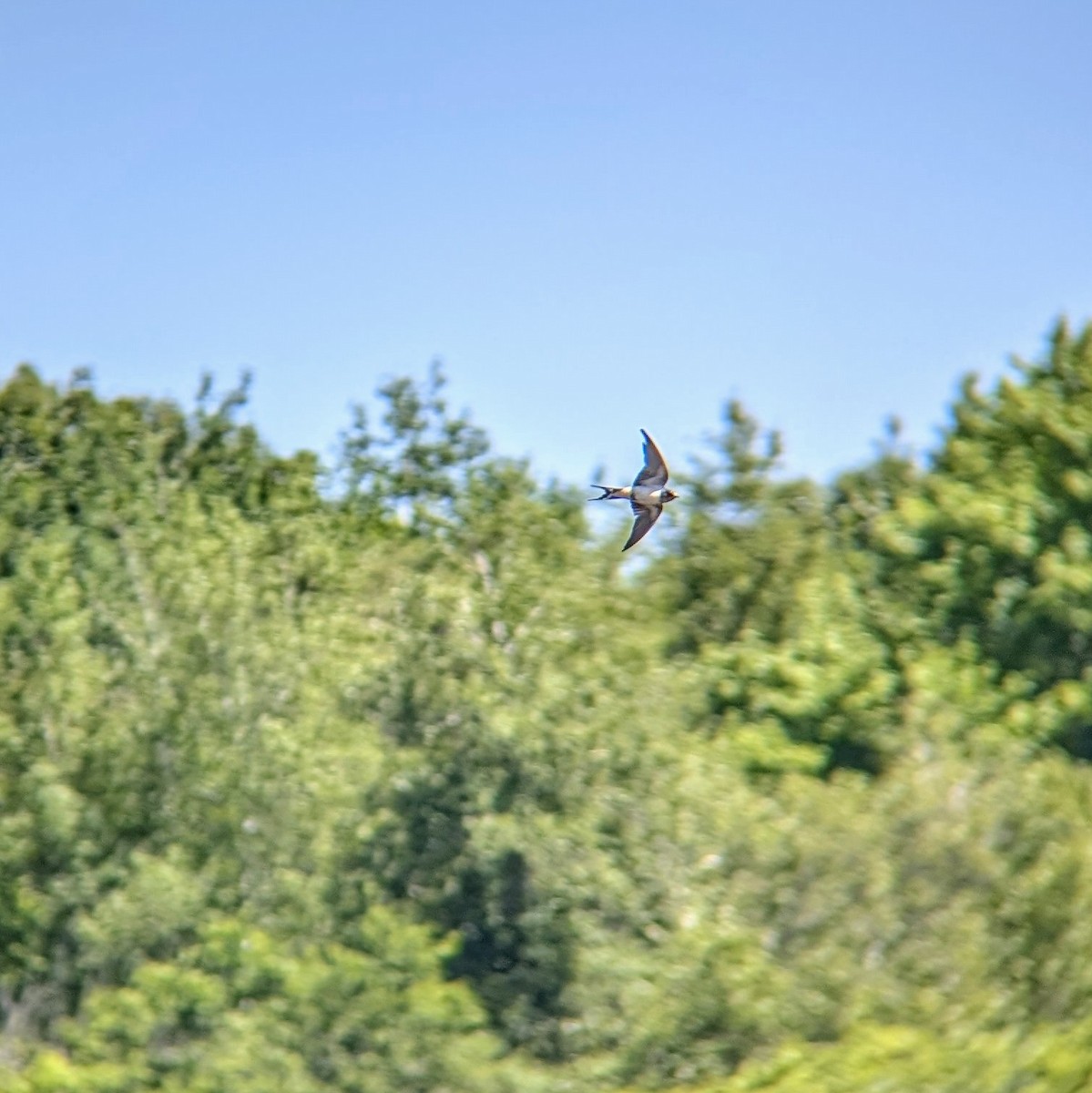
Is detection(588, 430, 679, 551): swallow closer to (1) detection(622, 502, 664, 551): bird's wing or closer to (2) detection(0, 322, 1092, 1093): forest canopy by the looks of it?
(1) detection(622, 502, 664, 551): bird's wing

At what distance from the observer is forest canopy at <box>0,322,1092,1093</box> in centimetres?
3300

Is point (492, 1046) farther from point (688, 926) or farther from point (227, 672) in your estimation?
point (227, 672)

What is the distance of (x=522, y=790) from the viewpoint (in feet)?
120

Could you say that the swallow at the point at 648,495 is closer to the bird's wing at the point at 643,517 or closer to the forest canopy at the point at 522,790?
the bird's wing at the point at 643,517

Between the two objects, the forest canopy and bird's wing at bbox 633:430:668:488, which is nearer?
bird's wing at bbox 633:430:668:488

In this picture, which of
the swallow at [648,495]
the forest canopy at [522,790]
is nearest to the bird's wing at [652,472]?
the swallow at [648,495]

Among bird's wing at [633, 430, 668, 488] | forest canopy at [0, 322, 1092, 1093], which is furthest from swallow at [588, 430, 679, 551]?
forest canopy at [0, 322, 1092, 1093]

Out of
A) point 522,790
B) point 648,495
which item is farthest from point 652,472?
point 522,790

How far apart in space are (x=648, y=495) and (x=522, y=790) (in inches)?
611

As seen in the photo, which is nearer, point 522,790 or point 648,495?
point 648,495

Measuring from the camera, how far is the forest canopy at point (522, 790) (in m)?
33.0

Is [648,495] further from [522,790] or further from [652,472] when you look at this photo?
[522,790]

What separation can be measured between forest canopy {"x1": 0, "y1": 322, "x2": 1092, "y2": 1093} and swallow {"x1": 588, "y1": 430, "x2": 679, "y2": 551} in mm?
10899

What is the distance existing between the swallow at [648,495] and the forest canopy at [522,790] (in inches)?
429
